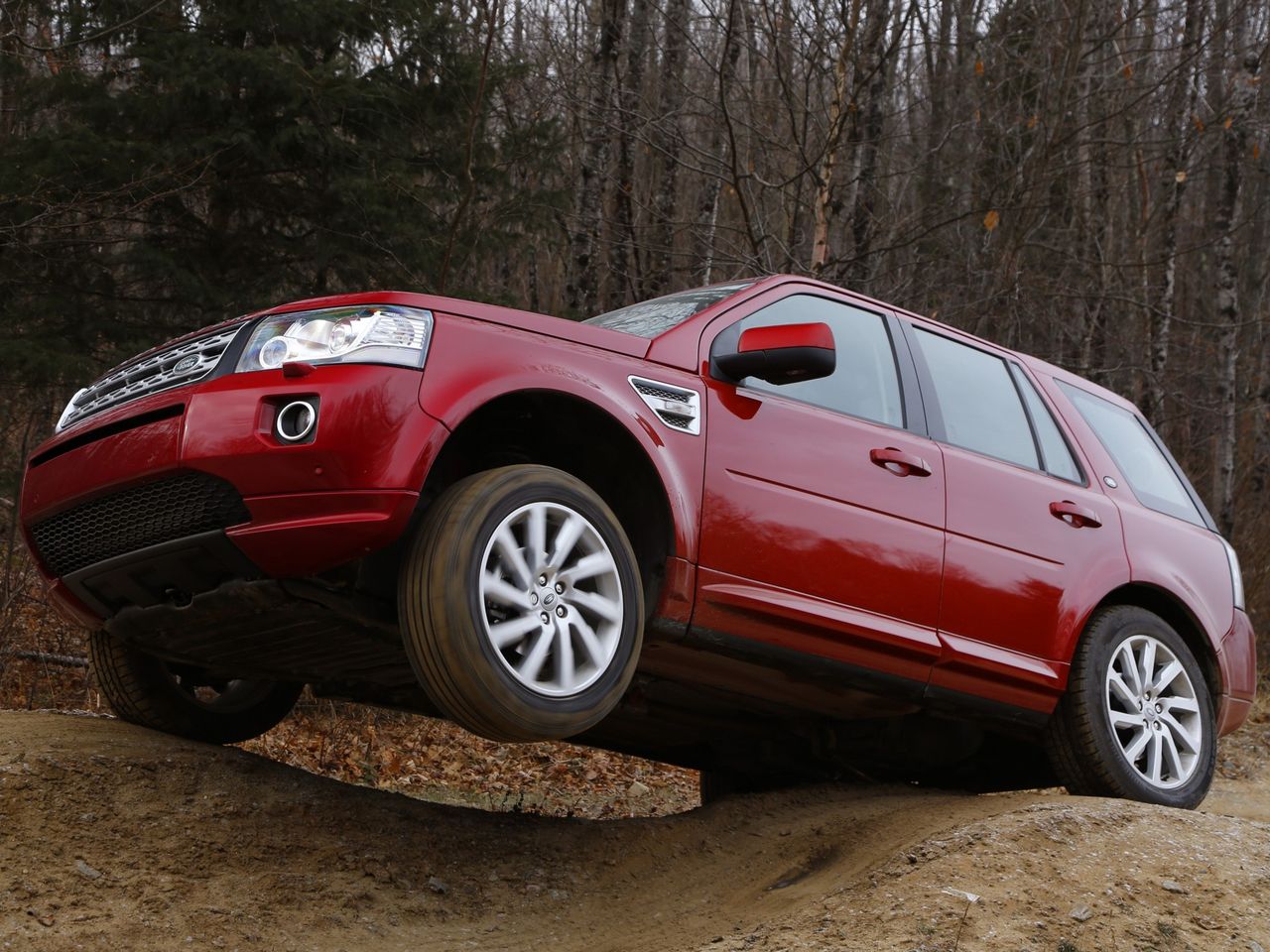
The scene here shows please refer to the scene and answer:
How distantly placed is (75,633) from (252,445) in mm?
7192

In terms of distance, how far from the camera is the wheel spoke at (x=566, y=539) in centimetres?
355

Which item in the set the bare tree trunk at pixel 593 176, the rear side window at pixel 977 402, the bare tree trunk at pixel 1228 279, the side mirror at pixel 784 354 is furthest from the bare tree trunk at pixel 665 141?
the side mirror at pixel 784 354

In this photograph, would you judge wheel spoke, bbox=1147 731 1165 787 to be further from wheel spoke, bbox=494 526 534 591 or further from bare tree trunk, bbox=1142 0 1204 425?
bare tree trunk, bbox=1142 0 1204 425

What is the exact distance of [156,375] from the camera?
389 centimetres

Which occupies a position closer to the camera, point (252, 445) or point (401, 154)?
point (252, 445)

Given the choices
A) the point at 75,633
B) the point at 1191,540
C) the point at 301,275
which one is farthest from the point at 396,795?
the point at 301,275

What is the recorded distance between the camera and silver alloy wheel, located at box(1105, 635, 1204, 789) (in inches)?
207

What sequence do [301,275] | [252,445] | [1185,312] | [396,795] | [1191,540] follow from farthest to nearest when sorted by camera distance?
[1185,312], [301,275], [1191,540], [396,795], [252,445]

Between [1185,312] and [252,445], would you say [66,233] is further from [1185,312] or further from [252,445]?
[1185,312]

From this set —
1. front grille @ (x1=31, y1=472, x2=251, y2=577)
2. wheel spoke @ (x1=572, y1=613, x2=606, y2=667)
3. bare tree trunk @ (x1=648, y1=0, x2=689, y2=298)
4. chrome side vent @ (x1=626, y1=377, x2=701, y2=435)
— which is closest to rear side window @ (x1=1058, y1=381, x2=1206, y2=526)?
chrome side vent @ (x1=626, y1=377, x2=701, y2=435)

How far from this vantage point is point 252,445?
3375 millimetres

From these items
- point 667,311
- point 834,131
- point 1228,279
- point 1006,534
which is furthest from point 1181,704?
point 1228,279

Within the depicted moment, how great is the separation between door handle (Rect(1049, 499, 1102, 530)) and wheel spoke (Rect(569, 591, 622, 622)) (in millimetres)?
2300

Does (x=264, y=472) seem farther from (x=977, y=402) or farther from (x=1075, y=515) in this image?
(x=1075, y=515)
